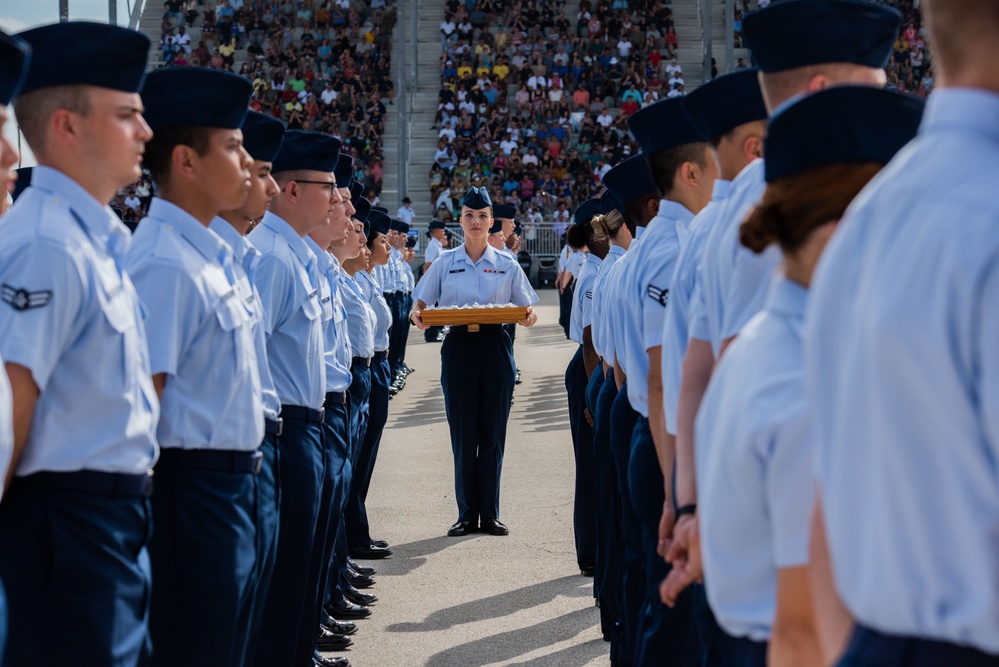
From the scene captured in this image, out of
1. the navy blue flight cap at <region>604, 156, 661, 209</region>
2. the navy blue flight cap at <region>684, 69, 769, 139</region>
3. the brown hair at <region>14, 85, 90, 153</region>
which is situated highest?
the navy blue flight cap at <region>684, 69, 769, 139</region>

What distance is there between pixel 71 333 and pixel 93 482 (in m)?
0.35

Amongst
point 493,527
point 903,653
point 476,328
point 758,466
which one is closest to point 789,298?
point 758,466

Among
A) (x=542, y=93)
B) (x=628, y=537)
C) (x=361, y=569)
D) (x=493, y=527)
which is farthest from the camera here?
(x=542, y=93)

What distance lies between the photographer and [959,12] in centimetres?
149

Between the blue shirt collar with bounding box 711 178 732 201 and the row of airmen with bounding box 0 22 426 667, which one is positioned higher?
the blue shirt collar with bounding box 711 178 732 201

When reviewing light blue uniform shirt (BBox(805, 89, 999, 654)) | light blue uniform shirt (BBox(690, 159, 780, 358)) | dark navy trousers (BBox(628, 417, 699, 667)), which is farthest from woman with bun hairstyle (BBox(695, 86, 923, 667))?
dark navy trousers (BBox(628, 417, 699, 667))

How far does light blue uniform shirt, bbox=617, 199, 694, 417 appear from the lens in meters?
4.12

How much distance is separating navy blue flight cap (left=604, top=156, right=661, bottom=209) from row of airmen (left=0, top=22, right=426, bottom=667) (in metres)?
1.36

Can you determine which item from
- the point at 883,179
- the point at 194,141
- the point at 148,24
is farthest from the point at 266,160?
the point at 148,24

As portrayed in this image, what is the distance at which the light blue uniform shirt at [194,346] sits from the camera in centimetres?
344

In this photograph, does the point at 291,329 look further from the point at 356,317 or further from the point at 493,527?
the point at 493,527

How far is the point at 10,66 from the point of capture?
2.57m

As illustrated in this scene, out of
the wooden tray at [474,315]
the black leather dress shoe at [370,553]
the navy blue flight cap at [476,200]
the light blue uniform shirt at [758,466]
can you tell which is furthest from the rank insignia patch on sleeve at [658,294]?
the navy blue flight cap at [476,200]

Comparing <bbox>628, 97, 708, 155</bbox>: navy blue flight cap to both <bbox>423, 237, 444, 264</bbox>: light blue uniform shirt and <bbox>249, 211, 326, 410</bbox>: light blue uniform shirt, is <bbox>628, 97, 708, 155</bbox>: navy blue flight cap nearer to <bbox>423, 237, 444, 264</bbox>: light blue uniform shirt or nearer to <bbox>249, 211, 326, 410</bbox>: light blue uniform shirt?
<bbox>249, 211, 326, 410</bbox>: light blue uniform shirt
